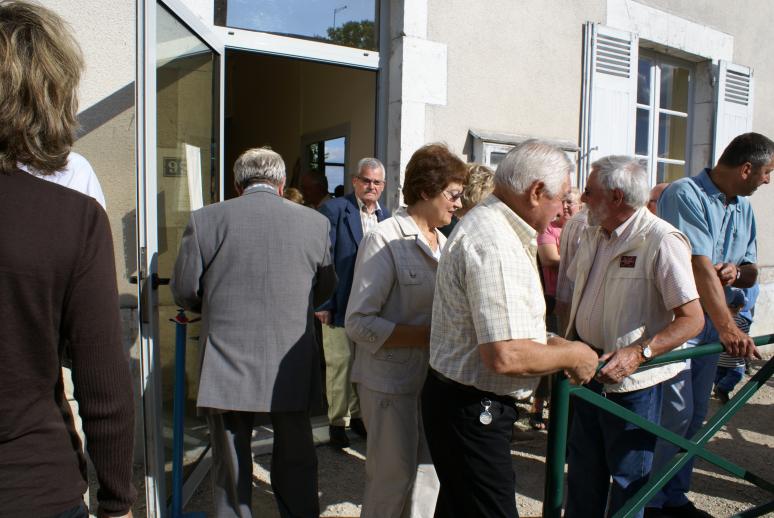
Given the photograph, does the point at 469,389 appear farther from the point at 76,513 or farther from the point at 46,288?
the point at 46,288

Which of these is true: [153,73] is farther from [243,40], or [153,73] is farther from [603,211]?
[603,211]

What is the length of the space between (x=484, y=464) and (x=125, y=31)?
115 inches

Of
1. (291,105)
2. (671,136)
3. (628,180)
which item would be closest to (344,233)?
(628,180)

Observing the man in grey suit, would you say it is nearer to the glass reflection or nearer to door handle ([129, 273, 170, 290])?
door handle ([129, 273, 170, 290])

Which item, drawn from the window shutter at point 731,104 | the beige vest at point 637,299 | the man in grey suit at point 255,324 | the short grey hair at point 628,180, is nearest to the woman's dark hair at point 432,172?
the man in grey suit at point 255,324

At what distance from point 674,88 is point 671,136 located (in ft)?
1.71

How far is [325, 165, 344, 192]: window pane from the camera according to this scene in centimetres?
667

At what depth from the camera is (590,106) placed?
5.45 meters

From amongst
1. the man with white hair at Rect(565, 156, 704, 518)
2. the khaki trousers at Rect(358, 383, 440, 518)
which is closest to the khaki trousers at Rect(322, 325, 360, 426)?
the khaki trousers at Rect(358, 383, 440, 518)

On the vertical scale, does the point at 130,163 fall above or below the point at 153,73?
below

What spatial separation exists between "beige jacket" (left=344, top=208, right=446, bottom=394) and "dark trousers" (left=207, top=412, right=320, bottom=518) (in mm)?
469

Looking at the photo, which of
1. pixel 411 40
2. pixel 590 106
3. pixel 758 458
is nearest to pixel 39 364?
pixel 411 40

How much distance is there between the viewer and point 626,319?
2328 mm

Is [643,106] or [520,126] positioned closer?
[520,126]
